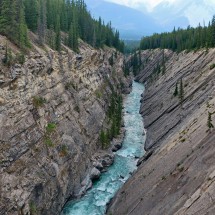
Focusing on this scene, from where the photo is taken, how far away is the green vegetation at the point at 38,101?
5819 cm

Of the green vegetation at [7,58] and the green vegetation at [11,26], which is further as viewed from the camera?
the green vegetation at [11,26]

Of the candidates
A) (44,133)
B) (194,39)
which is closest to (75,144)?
(44,133)

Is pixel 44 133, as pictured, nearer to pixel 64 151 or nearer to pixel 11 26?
pixel 64 151

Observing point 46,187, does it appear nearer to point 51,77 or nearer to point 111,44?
point 51,77

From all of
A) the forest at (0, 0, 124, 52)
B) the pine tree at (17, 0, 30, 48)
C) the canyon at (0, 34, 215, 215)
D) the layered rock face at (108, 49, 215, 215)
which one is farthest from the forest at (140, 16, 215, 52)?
the pine tree at (17, 0, 30, 48)

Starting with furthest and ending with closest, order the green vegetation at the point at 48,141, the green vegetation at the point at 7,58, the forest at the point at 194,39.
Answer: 1. the forest at the point at 194,39
2. the green vegetation at the point at 48,141
3. the green vegetation at the point at 7,58

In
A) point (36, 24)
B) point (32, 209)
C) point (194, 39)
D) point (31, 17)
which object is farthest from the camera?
point (194, 39)

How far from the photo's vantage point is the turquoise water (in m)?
53.6

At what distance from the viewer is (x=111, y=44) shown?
582 feet

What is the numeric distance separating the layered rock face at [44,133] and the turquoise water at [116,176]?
2.16 meters

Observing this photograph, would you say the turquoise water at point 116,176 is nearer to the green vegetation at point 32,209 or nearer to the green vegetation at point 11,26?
the green vegetation at point 32,209

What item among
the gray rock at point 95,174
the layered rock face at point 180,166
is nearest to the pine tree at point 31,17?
the layered rock face at point 180,166

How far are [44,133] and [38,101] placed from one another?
575 cm

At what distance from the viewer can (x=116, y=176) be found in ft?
210
